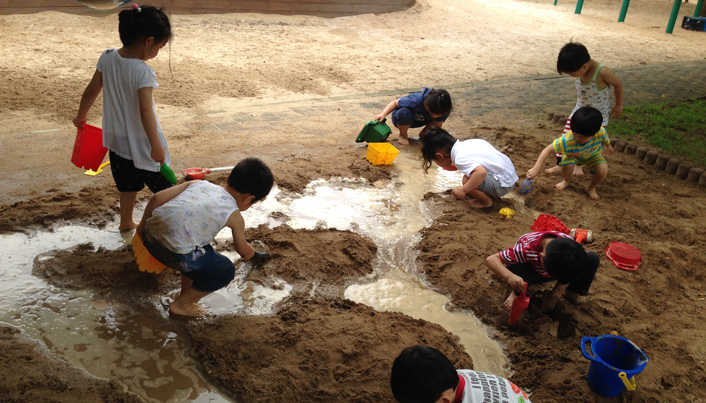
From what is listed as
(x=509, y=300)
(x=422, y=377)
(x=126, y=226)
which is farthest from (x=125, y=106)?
(x=509, y=300)

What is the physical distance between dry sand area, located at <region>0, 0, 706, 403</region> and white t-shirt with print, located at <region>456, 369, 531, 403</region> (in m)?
0.51

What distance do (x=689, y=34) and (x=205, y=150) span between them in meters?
14.9

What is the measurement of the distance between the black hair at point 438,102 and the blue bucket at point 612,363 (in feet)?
9.54

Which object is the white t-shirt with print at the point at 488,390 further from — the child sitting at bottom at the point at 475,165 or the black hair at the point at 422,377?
the child sitting at bottom at the point at 475,165

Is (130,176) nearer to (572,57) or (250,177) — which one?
(250,177)

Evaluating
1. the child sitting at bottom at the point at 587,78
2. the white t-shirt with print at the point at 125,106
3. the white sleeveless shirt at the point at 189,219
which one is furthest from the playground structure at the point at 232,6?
the white sleeveless shirt at the point at 189,219

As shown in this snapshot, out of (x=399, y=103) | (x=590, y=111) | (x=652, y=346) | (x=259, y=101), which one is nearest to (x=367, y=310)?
(x=652, y=346)

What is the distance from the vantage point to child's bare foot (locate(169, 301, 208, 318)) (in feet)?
8.37

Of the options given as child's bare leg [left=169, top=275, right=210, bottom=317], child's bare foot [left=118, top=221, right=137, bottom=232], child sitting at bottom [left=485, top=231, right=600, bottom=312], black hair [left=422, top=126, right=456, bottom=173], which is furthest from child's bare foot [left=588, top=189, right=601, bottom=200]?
child's bare foot [left=118, top=221, right=137, bottom=232]

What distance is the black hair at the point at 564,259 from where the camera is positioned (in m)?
2.47

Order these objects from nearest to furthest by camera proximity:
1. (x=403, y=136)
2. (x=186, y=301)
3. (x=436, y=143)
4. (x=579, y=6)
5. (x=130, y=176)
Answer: (x=186, y=301), (x=130, y=176), (x=436, y=143), (x=403, y=136), (x=579, y=6)

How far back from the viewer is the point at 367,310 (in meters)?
2.71

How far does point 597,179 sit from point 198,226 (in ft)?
11.3

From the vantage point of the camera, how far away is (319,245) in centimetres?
325
